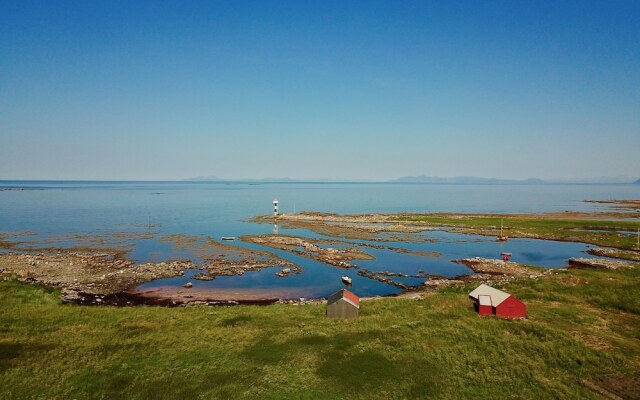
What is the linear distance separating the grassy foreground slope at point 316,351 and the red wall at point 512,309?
32.3 inches

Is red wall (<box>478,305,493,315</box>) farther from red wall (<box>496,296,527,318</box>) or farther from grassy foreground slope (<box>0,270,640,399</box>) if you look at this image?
grassy foreground slope (<box>0,270,640,399</box>)

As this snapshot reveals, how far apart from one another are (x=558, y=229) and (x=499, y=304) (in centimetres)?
6607

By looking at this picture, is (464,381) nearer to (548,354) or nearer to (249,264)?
(548,354)

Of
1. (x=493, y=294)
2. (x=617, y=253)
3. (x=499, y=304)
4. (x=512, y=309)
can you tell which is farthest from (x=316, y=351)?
(x=617, y=253)

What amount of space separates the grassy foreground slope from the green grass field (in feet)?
148

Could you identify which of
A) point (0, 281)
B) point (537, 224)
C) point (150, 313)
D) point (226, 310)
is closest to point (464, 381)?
point (226, 310)

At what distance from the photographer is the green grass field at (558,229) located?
69.8 m

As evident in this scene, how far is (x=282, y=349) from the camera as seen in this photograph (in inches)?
902

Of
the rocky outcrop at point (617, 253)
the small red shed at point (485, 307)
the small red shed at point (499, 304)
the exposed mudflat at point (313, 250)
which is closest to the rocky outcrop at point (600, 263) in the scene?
the rocky outcrop at point (617, 253)

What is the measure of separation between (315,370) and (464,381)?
7753 millimetres

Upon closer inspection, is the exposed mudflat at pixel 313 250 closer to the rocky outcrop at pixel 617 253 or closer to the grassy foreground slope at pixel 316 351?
the grassy foreground slope at pixel 316 351

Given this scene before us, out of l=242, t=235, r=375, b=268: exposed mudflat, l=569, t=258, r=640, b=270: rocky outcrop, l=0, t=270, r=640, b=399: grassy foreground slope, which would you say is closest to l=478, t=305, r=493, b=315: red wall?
l=0, t=270, r=640, b=399: grassy foreground slope

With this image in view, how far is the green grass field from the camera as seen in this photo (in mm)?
69750

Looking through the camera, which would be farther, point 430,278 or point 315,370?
point 430,278
